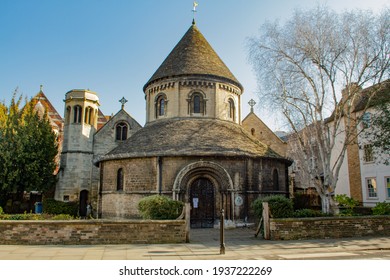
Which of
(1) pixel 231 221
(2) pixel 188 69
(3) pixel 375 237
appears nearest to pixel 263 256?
(3) pixel 375 237

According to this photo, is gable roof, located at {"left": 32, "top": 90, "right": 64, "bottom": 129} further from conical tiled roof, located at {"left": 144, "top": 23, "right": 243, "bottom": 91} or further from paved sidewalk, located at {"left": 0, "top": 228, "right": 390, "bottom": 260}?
paved sidewalk, located at {"left": 0, "top": 228, "right": 390, "bottom": 260}

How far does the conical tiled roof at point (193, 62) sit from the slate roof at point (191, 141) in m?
3.42

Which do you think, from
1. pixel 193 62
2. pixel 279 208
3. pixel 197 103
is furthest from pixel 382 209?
pixel 193 62

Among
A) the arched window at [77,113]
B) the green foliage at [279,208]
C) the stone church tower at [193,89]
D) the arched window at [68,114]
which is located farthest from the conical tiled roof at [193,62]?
the green foliage at [279,208]

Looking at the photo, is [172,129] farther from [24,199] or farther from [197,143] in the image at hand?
[24,199]

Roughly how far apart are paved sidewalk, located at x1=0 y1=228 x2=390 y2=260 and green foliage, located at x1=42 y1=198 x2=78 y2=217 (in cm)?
1479

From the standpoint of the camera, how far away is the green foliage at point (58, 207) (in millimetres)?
24781

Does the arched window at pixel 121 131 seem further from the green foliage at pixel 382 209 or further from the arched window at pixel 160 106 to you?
the green foliage at pixel 382 209

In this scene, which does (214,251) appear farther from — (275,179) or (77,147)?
(77,147)

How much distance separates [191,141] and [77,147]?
1347 centimetres

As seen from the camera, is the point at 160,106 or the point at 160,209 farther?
the point at 160,106

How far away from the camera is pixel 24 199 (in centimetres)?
2895

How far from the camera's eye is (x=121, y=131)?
2933 cm

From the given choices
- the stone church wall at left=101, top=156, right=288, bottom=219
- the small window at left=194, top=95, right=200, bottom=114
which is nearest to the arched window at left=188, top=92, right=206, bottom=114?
the small window at left=194, top=95, right=200, bottom=114
